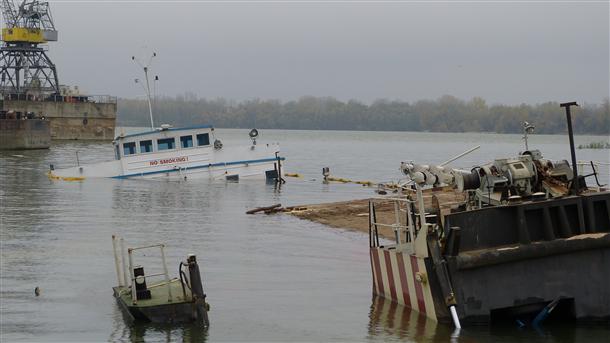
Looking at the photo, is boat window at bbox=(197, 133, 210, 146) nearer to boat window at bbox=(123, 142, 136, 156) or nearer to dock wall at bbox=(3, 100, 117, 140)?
boat window at bbox=(123, 142, 136, 156)

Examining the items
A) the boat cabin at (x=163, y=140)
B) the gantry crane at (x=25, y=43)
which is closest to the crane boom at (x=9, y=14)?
the gantry crane at (x=25, y=43)

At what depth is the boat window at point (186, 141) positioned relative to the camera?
51125 mm

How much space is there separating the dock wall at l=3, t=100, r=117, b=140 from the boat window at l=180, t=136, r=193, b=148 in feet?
213

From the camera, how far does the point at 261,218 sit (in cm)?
3572

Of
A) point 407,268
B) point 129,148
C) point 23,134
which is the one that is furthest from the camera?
point 23,134

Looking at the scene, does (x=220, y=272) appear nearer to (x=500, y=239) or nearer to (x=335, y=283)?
(x=335, y=283)

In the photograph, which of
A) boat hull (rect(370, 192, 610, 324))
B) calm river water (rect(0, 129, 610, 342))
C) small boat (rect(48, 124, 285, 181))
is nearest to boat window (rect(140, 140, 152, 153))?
small boat (rect(48, 124, 285, 181))

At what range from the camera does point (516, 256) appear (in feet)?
49.7

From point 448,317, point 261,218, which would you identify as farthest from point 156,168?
point 448,317

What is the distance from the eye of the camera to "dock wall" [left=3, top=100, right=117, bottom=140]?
114 meters

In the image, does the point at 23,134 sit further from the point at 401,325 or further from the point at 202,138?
the point at 401,325

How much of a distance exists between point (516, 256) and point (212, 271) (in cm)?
972

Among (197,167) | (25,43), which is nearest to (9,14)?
(25,43)

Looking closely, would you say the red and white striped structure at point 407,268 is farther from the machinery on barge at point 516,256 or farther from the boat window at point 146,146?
the boat window at point 146,146
